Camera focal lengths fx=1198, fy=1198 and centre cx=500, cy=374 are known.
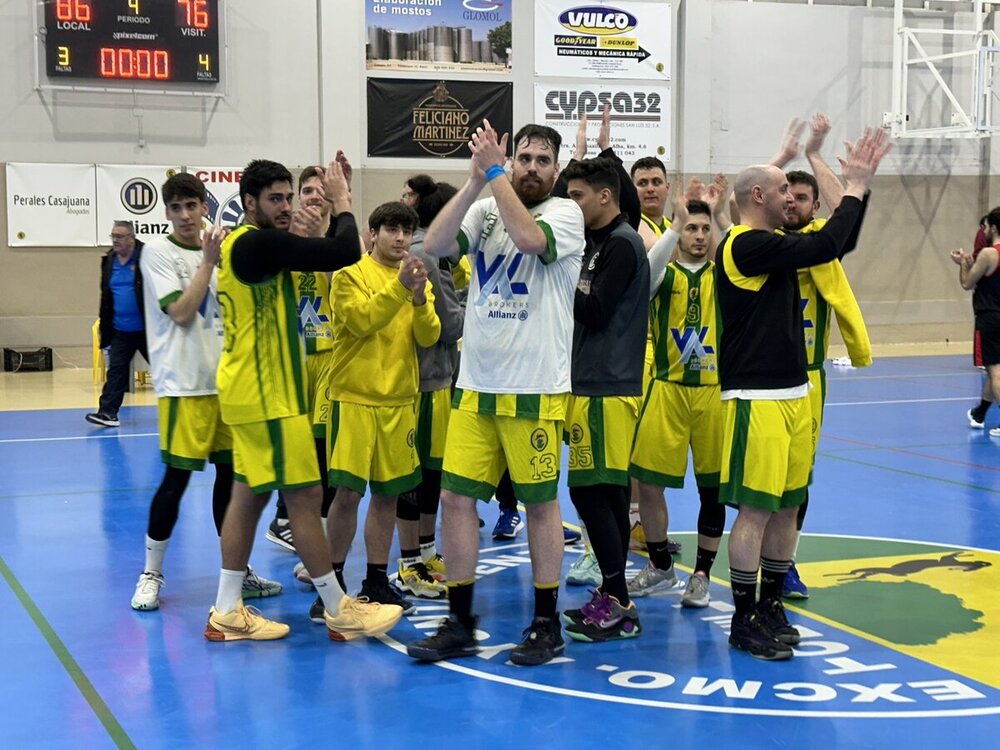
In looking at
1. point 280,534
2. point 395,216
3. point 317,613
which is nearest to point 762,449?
point 395,216

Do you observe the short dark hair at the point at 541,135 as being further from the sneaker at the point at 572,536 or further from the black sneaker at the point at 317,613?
the sneaker at the point at 572,536

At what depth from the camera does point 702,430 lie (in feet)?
20.2

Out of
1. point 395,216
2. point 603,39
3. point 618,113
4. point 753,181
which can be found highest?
point 603,39

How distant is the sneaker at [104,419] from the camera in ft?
39.9

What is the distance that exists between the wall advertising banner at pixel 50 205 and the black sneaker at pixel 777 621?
48.7 feet

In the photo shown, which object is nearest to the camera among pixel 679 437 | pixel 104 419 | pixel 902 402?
pixel 679 437

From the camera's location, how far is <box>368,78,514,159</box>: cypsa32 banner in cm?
1909

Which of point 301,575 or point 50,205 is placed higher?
point 50,205

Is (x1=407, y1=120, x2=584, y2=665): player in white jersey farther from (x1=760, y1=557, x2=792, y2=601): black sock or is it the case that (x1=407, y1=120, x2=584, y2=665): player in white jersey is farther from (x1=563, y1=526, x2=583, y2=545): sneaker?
(x1=563, y1=526, x2=583, y2=545): sneaker

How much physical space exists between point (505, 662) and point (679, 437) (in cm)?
167

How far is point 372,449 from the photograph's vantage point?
5.76 meters

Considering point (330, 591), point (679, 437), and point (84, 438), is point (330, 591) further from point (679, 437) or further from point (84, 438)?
point (84, 438)

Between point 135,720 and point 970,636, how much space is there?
363 centimetres

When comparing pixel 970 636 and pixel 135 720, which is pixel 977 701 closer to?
pixel 970 636
